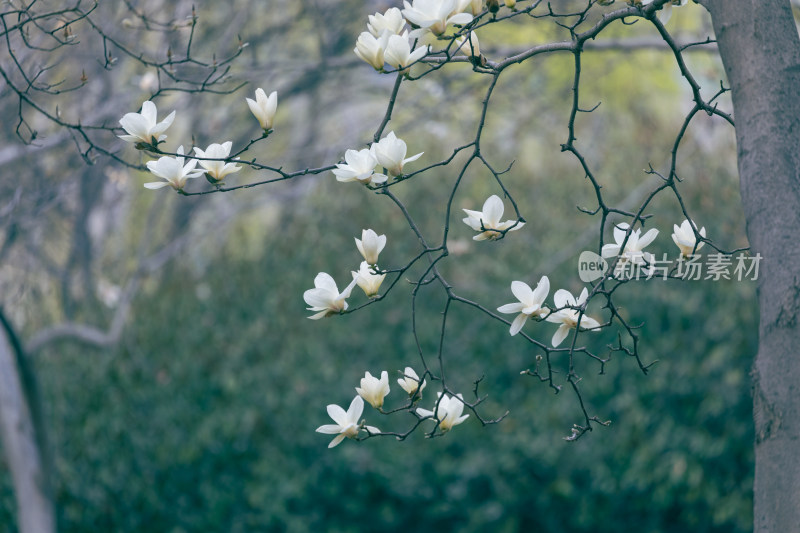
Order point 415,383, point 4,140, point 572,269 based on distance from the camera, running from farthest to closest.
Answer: point 572,269, point 4,140, point 415,383

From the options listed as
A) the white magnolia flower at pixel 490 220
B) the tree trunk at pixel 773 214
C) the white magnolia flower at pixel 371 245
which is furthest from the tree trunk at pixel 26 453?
the tree trunk at pixel 773 214

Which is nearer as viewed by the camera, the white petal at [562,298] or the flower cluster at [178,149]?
the flower cluster at [178,149]

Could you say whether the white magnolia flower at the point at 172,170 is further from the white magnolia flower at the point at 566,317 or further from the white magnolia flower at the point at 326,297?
the white magnolia flower at the point at 566,317

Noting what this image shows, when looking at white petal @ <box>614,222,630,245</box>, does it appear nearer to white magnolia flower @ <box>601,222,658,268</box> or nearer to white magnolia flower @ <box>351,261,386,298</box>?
white magnolia flower @ <box>601,222,658,268</box>

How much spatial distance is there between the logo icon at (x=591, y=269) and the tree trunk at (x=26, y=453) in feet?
7.26

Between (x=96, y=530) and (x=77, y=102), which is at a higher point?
(x=77, y=102)

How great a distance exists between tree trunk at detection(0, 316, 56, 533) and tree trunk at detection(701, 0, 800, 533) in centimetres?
263

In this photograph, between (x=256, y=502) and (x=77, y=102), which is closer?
(x=256, y=502)

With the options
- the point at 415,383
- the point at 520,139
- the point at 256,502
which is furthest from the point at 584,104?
the point at 415,383

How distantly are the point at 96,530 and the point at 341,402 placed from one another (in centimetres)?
135

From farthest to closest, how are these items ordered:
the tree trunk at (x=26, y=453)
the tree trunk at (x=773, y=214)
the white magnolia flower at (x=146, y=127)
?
the tree trunk at (x=26, y=453), the white magnolia flower at (x=146, y=127), the tree trunk at (x=773, y=214)

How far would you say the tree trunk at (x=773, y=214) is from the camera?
4.34ft

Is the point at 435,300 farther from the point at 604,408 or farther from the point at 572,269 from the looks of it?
the point at 604,408

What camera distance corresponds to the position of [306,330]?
16.7 ft
